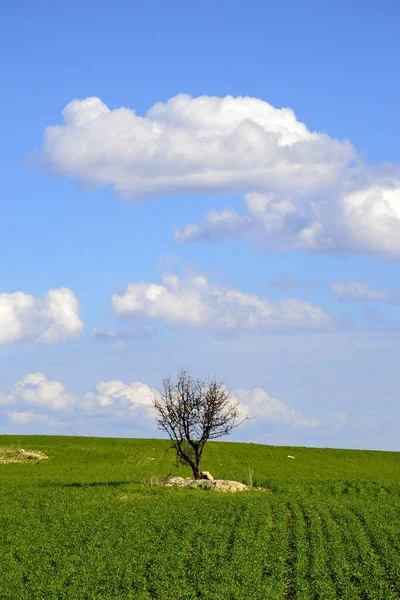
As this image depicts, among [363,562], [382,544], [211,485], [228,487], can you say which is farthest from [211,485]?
[363,562]

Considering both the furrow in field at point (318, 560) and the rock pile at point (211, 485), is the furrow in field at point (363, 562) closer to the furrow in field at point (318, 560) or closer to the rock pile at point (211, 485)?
the furrow in field at point (318, 560)

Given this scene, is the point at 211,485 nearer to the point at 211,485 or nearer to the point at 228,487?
the point at 211,485

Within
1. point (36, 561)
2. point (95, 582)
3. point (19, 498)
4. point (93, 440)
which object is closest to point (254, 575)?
point (95, 582)

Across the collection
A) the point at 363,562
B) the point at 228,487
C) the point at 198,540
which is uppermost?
the point at 228,487

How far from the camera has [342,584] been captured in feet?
100

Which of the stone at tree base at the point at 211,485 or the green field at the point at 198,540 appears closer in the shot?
the green field at the point at 198,540

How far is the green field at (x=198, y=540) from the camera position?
30.1m

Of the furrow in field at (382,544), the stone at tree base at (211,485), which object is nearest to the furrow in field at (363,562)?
the furrow in field at (382,544)

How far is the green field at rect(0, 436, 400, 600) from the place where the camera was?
30125 mm

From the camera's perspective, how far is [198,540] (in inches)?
1435

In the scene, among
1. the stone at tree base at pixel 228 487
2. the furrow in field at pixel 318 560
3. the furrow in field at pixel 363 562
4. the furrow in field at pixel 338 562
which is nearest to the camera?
the furrow in field at pixel 318 560

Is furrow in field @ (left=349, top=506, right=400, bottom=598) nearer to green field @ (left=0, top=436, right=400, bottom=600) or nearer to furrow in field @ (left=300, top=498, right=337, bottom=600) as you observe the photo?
green field @ (left=0, top=436, right=400, bottom=600)

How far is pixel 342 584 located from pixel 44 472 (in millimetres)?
50119

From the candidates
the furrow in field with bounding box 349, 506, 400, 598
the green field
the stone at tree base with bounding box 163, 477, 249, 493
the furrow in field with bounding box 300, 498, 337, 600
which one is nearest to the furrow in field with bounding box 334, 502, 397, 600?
the green field
